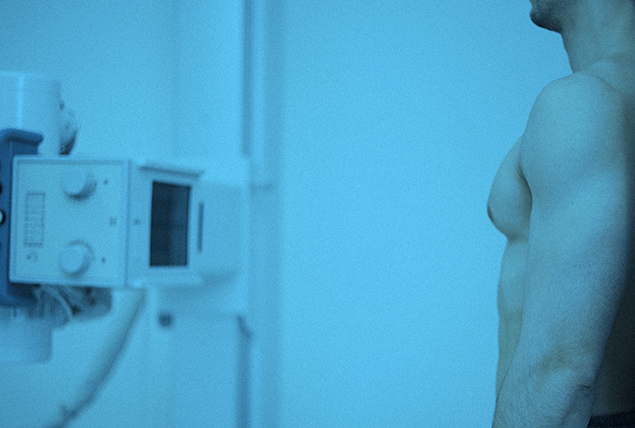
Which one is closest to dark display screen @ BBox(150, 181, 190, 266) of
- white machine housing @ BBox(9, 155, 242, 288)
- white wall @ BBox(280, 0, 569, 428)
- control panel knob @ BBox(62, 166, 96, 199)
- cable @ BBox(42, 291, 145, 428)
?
white machine housing @ BBox(9, 155, 242, 288)

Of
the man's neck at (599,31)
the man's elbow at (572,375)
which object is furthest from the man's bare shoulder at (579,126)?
the man's elbow at (572,375)

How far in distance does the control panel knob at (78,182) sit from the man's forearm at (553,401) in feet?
2.50

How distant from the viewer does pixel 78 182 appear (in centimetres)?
93

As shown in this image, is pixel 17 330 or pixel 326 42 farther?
pixel 326 42

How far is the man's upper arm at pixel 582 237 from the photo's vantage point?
2.03 ft

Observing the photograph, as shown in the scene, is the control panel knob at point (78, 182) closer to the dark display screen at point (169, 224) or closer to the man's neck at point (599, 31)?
Answer: the dark display screen at point (169, 224)

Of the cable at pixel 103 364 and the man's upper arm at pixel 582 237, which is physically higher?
the man's upper arm at pixel 582 237

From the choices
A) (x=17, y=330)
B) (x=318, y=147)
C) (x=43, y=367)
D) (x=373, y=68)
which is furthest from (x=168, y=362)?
(x=373, y=68)

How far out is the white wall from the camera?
1.35 metres

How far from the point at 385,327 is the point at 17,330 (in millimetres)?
887

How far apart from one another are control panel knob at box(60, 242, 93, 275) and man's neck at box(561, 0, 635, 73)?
2.88ft

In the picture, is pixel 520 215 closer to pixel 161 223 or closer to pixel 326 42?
pixel 161 223

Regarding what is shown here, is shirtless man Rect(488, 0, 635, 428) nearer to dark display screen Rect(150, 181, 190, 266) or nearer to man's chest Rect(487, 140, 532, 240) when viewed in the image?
man's chest Rect(487, 140, 532, 240)

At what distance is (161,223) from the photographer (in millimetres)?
1054
